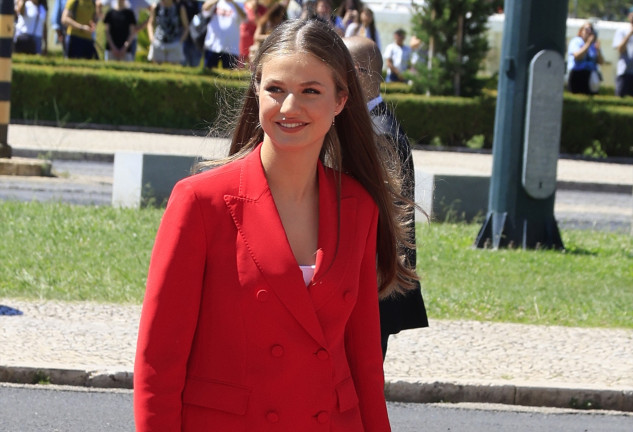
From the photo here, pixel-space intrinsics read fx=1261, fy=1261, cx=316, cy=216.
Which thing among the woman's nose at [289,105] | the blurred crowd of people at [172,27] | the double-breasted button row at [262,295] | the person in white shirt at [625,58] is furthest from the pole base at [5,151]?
the person in white shirt at [625,58]

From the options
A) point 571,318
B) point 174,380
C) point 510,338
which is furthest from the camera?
point 571,318

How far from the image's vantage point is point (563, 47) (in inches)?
455

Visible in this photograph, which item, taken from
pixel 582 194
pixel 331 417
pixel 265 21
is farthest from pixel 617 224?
pixel 331 417

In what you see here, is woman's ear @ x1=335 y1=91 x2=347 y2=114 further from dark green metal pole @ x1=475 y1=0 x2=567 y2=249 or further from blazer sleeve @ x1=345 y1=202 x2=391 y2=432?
dark green metal pole @ x1=475 y1=0 x2=567 y2=249

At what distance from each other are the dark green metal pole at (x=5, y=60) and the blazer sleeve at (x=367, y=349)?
1245cm

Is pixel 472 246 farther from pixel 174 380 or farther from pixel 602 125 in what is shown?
pixel 602 125

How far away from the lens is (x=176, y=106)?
22.0m

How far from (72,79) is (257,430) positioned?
19.2 meters

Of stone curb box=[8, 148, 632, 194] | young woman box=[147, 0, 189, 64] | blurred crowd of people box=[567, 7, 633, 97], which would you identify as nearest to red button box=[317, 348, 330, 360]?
stone curb box=[8, 148, 632, 194]

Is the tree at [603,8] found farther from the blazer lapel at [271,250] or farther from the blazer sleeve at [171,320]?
the blazer sleeve at [171,320]

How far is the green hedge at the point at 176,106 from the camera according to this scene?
21.4 m

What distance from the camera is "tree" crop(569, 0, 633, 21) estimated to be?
71.8m

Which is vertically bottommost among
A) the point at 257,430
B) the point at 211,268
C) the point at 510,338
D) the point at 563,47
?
the point at 510,338

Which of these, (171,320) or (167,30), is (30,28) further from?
(171,320)
